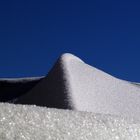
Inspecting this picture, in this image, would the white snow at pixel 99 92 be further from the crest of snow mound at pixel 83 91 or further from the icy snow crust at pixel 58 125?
the icy snow crust at pixel 58 125

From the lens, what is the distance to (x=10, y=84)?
1.68 meters

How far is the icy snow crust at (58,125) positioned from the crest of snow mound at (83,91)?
0.39m

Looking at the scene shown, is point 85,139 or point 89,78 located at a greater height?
point 85,139

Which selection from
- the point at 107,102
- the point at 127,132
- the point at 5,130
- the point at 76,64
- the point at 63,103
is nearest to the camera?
the point at 5,130

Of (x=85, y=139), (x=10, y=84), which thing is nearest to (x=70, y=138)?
(x=85, y=139)

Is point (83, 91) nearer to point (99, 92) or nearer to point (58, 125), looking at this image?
point (99, 92)

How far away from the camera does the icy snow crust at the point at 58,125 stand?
636mm

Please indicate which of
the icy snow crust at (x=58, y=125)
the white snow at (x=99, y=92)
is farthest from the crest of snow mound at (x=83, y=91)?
the icy snow crust at (x=58, y=125)

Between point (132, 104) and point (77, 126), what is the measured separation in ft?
2.36

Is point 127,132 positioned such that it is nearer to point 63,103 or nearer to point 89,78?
point 63,103

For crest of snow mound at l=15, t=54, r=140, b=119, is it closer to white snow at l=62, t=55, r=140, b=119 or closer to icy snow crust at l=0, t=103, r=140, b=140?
white snow at l=62, t=55, r=140, b=119

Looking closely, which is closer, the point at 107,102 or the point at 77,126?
the point at 77,126

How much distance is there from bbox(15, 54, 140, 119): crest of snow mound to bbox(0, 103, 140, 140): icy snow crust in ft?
1.27

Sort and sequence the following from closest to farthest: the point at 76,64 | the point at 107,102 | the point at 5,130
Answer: the point at 5,130, the point at 107,102, the point at 76,64
